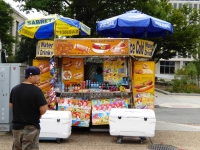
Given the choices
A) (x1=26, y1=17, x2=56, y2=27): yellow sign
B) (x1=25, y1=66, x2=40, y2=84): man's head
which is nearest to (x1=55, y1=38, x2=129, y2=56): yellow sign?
(x1=26, y1=17, x2=56, y2=27): yellow sign

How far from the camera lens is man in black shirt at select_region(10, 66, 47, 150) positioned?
4.54 m

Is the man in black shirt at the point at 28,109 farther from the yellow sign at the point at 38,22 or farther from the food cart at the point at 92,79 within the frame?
the yellow sign at the point at 38,22

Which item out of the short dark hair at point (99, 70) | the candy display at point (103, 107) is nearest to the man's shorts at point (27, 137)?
the candy display at point (103, 107)

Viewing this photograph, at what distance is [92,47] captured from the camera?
8367mm

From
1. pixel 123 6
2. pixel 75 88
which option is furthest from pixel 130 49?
pixel 123 6

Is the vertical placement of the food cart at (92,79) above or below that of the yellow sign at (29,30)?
below

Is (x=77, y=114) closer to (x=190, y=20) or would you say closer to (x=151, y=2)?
(x=151, y=2)

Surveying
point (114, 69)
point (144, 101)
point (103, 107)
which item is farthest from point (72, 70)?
point (144, 101)

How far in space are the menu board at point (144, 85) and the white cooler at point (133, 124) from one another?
1.11 metres

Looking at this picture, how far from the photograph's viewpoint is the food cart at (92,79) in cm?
834

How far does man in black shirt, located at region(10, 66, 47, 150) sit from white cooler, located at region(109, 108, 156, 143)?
300cm

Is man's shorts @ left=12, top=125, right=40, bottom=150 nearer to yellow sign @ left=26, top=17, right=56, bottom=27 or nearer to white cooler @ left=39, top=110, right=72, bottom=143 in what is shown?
white cooler @ left=39, top=110, right=72, bottom=143

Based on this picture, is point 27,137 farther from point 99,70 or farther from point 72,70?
point 99,70

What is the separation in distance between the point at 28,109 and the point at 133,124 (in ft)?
11.1
